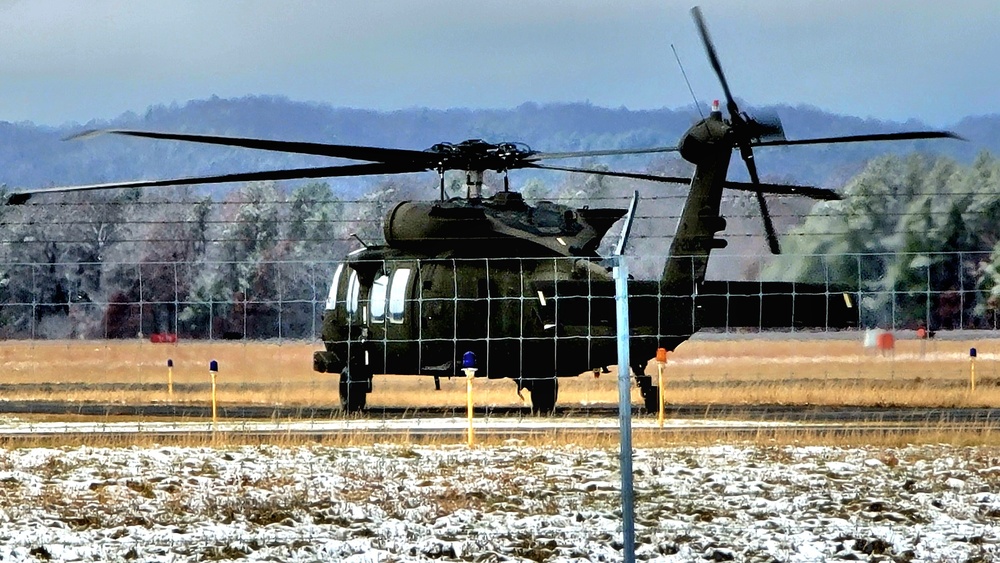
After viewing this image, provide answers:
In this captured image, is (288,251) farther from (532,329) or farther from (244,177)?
(244,177)

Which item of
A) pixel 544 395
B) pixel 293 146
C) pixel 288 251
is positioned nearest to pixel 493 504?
pixel 293 146

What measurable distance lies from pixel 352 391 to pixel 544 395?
3.10 m

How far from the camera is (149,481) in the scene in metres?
16.3

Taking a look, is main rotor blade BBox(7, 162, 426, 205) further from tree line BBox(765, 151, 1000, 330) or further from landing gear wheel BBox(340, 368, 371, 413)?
tree line BBox(765, 151, 1000, 330)

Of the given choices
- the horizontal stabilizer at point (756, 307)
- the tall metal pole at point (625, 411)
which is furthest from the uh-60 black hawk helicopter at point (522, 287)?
the tall metal pole at point (625, 411)

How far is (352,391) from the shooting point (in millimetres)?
27453

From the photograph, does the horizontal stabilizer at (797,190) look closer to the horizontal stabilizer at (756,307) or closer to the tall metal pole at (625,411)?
the horizontal stabilizer at (756,307)

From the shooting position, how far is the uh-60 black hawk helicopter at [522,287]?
2292 centimetres

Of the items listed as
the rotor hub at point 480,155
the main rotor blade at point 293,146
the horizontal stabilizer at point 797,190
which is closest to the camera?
the main rotor blade at point 293,146

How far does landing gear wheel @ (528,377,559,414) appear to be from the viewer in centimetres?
2686

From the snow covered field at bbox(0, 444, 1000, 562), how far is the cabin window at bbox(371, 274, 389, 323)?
24.3 feet

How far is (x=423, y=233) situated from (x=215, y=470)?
9.02 meters

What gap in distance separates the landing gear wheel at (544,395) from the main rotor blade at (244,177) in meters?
4.36

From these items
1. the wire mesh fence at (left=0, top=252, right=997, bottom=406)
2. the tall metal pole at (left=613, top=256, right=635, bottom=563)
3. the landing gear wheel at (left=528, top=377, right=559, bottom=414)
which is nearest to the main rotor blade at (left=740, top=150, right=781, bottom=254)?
the wire mesh fence at (left=0, top=252, right=997, bottom=406)
